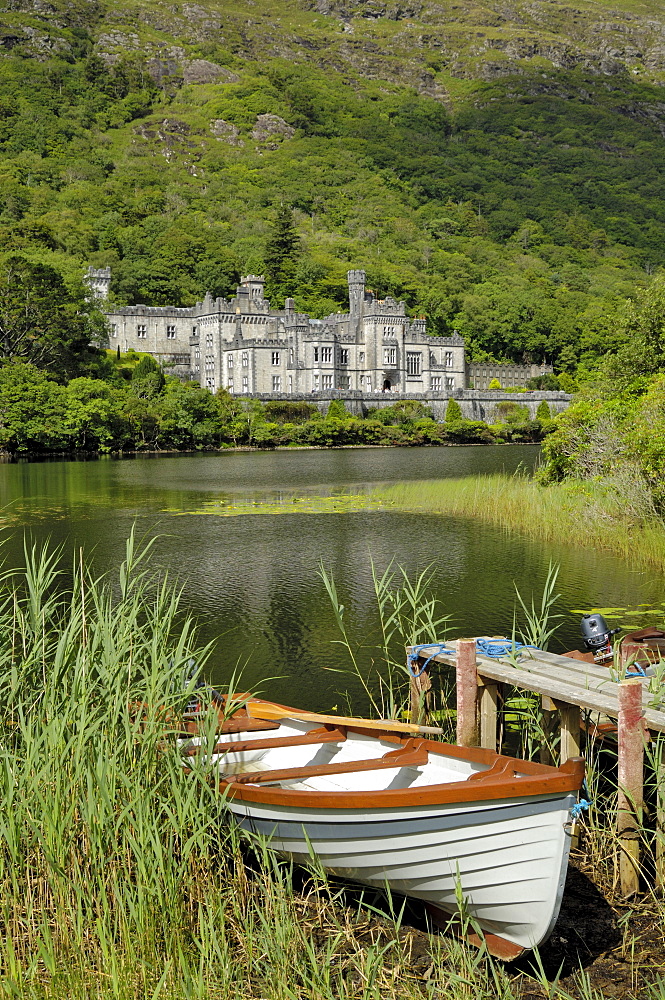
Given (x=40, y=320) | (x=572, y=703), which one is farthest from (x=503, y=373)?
(x=572, y=703)

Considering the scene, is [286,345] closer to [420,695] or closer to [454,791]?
[420,695]

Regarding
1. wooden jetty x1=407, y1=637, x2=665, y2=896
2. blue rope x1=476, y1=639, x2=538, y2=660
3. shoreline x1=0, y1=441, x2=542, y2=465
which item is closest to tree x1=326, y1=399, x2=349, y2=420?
shoreline x1=0, y1=441, x2=542, y2=465

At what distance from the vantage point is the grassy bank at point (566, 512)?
18.3 m

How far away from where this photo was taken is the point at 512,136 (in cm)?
19488

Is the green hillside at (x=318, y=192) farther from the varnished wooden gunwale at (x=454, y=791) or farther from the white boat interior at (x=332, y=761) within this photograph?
the varnished wooden gunwale at (x=454, y=791)

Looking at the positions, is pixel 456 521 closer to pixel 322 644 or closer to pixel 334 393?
pixel 322 644

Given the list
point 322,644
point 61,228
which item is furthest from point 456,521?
point 61,228

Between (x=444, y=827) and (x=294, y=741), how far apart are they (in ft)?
6.75

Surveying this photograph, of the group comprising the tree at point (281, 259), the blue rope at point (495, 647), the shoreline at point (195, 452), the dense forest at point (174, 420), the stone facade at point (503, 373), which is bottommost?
the blue rope at point (495, 647)

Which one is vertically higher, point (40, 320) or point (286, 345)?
point (286, 345)

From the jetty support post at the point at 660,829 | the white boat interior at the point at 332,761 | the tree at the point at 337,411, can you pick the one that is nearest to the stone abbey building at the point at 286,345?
the tree at the point at 337,411

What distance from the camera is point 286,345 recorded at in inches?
3615

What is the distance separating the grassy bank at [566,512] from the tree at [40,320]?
4375cm

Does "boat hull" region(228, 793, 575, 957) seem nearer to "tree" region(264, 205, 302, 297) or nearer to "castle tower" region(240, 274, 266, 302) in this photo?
"castle tower" region(240, 274, 266, 302)
